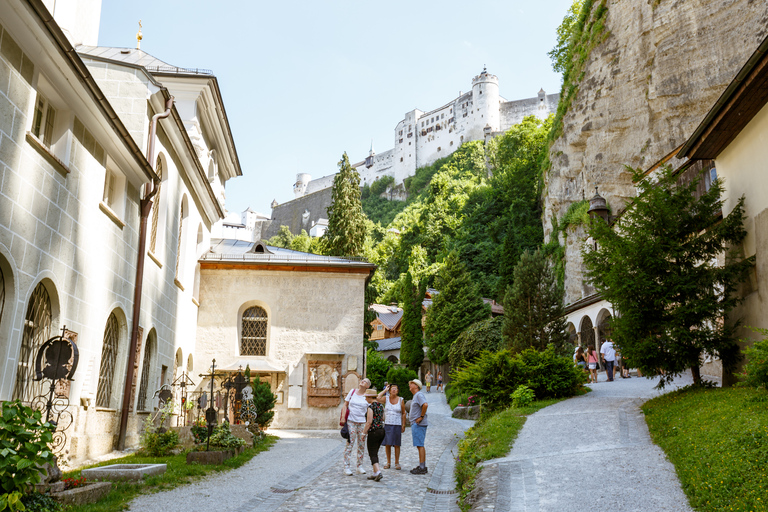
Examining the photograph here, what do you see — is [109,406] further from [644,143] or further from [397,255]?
[397,255]

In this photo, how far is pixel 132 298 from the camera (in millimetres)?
13711

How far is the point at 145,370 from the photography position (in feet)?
49.8

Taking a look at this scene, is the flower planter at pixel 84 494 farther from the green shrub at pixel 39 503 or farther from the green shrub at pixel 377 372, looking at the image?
the green shrub at pixel 377 372

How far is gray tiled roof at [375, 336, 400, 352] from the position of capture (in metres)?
57.3

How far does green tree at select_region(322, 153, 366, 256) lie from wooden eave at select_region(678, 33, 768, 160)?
2116cm

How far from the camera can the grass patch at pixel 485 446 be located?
8637 millimetres

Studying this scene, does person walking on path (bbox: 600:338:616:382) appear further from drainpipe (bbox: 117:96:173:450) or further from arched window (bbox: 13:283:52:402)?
arched window (bbox: 13:283:52:402)

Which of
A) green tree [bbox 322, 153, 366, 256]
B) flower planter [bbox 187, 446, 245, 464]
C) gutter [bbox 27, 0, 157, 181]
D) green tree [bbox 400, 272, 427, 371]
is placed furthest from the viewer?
green tree [bbox 400, 272, 427, 371]

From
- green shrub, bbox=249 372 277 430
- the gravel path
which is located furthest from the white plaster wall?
the gravel path

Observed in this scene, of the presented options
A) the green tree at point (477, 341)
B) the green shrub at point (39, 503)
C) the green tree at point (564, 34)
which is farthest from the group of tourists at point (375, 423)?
the green tree at point (564, 34)

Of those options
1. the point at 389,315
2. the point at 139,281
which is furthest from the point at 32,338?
the point at 389,315

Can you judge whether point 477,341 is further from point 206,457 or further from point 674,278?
point 206,457

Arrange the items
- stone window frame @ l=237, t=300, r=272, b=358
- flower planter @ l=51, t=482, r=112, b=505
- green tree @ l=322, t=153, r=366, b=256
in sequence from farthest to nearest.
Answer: green tree @ l=322, t=153, r=366, b=256, stone window frame @ l=237, t=300, r=272, b=358, flower planter @ l=51, t=482, r=112, b=505

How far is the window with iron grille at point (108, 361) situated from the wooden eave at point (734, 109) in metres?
12.5
